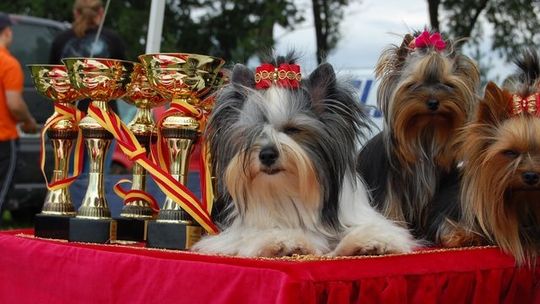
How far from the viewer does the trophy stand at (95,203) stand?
309 centimetres

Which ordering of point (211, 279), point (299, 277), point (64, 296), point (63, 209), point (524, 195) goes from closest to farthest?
point (299, 277) → point (211, 279) → point (524, 195) → point (64, 296) → point (63, 209)

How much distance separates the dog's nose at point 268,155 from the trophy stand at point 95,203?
0.81 metres

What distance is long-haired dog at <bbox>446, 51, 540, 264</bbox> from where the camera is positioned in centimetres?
254

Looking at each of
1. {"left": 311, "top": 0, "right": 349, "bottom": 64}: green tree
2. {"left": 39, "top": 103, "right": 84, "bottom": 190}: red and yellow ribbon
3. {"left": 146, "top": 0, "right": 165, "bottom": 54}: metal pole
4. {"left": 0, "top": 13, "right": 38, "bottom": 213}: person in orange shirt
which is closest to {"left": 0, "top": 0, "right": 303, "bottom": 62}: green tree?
{"left": 311, "top": 0, "right": 349, "bottom": 64}: green tree

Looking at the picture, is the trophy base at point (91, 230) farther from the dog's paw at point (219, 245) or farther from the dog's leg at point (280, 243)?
the dog's leg at point (280, 243)

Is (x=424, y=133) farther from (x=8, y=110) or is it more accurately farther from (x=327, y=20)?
(x=327, y=20)

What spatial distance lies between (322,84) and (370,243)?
0.50 meters

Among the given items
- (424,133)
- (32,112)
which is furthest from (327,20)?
(424,133)

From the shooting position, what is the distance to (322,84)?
270cm

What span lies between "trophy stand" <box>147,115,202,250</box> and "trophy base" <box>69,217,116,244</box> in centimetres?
20

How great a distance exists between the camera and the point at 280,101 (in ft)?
8.65

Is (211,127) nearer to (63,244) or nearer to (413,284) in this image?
(63,244)

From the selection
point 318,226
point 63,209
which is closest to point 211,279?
point 318,226

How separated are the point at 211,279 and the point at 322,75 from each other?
0.74 metres
